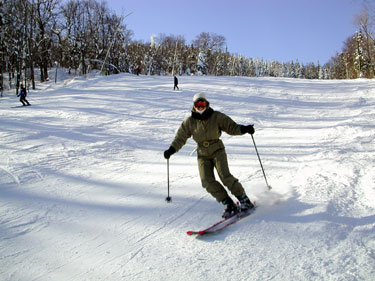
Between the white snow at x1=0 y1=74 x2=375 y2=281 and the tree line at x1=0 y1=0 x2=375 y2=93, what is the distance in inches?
859

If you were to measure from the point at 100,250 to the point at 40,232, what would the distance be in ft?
3.74

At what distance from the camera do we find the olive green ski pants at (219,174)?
11.4 ft

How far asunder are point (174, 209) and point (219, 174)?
965 mm

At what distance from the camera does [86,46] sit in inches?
1590

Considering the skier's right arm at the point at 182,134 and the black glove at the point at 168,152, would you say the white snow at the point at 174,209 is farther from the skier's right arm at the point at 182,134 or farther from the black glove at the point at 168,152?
the skier's right arm at the point at 182,134

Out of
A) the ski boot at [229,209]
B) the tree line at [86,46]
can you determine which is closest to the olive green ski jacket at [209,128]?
the ski boot at [229,209]

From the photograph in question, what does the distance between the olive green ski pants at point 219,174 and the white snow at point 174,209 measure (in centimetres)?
38

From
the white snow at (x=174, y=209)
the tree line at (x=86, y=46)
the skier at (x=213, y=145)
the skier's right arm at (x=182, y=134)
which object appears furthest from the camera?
the tree line at (x=86, y=46)

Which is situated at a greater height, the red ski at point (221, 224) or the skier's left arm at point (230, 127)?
the skier's left arm at point (230, 127)

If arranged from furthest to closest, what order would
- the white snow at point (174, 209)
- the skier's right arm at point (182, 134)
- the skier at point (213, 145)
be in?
the skier's right arm at point (182, 134) → the skier at point (213, 145) → the white snow at point (174, 209)

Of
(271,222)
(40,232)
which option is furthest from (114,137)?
(271,222)

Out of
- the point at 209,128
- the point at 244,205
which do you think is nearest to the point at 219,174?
the point at 244,205

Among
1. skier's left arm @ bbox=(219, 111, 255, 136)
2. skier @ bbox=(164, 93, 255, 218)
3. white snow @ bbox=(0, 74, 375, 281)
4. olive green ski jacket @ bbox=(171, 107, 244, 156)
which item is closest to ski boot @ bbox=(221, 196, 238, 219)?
skier @ bbox=(164, 93, 255, 218)

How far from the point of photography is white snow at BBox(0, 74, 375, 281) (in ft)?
8.44
